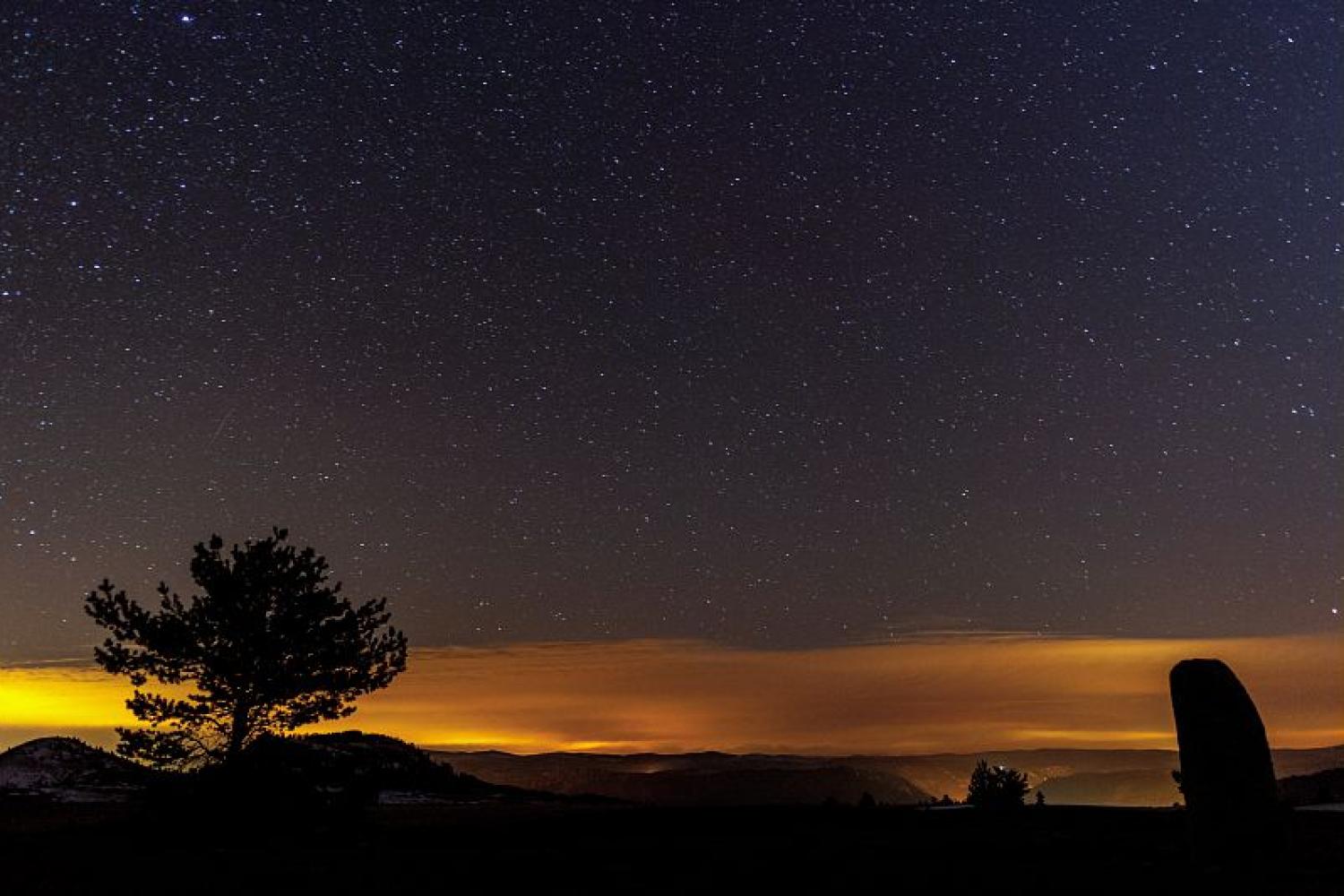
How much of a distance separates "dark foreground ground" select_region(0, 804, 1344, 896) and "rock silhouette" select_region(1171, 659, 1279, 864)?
378 mm

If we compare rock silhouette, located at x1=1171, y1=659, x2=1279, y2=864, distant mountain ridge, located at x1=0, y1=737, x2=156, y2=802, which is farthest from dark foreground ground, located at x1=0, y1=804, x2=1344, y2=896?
distant mountain ridge, located at x1=0, y1=737, x2=156, y2=802

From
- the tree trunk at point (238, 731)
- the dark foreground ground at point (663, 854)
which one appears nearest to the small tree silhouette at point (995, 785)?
the dark foreground ground at point (663, 854)

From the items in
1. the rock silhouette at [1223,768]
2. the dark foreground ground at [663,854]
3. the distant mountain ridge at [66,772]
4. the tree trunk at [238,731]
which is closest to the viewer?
the dark foreground ground at [663,854]

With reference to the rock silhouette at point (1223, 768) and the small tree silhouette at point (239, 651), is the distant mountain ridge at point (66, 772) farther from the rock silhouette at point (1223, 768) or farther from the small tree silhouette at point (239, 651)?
the rock silhouette at point (1223, 768)

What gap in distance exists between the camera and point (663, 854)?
13.5 meters

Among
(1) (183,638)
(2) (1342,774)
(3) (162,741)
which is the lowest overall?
(2) (1342,774)

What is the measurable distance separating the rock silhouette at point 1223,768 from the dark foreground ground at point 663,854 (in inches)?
14.9

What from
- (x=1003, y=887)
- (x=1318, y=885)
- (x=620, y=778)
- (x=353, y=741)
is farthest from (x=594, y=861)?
(x=620, y=778)

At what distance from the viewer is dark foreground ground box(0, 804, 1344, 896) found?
35.2 ft

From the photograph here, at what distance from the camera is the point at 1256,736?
1244 cm

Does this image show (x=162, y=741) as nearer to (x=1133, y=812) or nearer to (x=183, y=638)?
(x=183, y=638)

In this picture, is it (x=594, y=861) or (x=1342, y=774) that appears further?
(x=1342, y=774)

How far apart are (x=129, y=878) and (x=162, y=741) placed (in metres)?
15.1

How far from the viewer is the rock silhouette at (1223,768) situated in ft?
38.8
